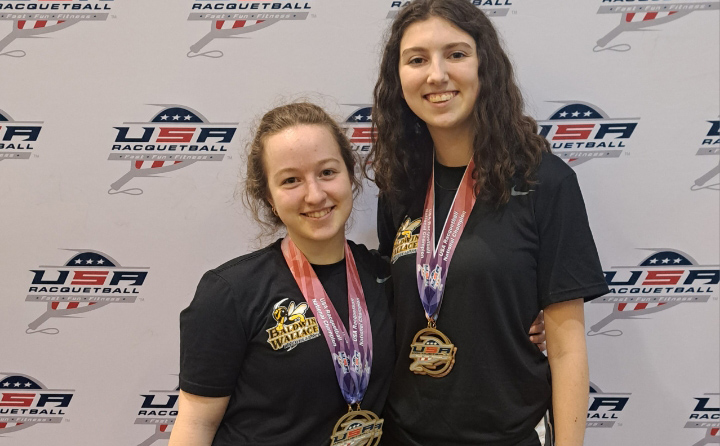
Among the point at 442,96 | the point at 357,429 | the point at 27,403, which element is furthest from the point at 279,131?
the point at 27,403

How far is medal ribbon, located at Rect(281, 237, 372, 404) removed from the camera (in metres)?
1.58

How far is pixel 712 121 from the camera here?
2100 mm

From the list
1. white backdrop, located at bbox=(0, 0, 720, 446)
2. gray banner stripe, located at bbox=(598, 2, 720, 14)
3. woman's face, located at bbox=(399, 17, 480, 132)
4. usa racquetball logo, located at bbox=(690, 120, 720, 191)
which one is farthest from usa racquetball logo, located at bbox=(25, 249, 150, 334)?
usa racquetball logo, located at bbox=(690, 120, 720, 191)

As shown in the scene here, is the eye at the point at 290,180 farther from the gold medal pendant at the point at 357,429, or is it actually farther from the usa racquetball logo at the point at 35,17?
the usa racquetball logo at the point at 35,17

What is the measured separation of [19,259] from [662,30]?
2584 mm

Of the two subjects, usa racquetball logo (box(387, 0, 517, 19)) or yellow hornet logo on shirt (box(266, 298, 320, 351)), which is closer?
yellow hornet logo on shirt (box(266, 298, 320, 351))

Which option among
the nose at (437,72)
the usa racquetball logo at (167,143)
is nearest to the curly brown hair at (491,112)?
the nose at (437,72)

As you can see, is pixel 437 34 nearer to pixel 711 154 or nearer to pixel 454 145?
pixel 454 145

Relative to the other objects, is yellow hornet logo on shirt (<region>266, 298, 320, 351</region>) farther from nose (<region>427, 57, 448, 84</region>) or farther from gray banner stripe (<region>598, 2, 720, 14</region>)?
gray banner stripe (<region>598, 2, 720, 14</region>)

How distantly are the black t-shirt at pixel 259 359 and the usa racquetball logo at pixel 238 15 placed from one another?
97cm

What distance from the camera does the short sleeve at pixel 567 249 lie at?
148 centimetres

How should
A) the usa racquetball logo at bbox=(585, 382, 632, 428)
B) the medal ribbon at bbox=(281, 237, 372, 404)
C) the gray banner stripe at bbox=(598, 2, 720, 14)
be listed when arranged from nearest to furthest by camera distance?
the medal ribbon at bbox=(281, 237, 372, 404), the gray banner stripe at bbox=(598, 2, 720, 14), the usa racquetball logo at bbox=(585, 382, 632, 428)

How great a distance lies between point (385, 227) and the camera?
1.94m

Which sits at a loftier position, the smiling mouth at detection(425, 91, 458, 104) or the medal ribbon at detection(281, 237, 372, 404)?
the smiling mouth at detection(425, 91, 458, 104)
